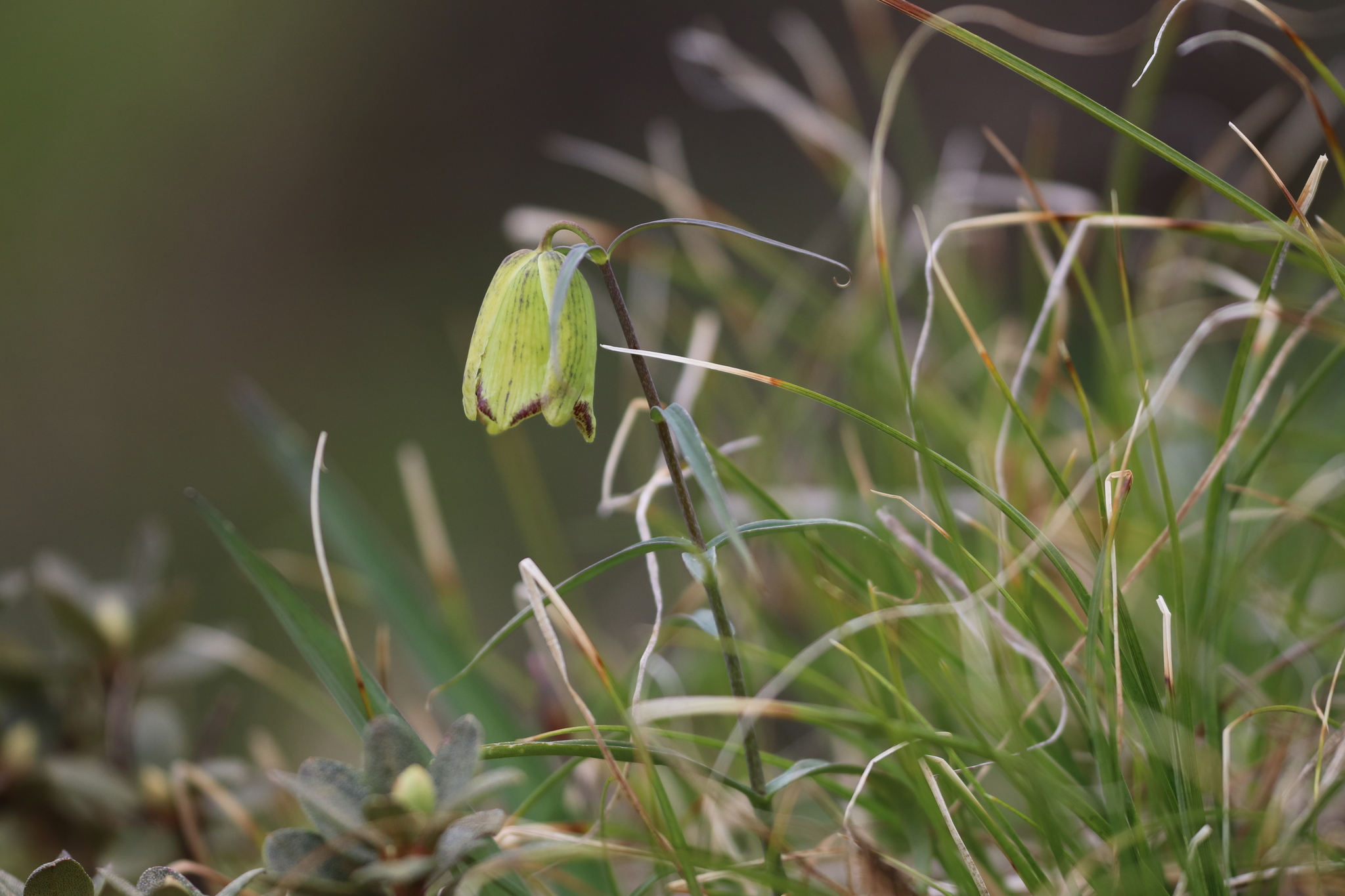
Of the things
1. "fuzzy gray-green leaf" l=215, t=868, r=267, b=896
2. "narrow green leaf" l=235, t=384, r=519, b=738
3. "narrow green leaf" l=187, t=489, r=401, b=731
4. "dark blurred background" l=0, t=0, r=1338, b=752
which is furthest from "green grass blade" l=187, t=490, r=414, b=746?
"dark blurred background" l=0, t=0, r=1338, b=752

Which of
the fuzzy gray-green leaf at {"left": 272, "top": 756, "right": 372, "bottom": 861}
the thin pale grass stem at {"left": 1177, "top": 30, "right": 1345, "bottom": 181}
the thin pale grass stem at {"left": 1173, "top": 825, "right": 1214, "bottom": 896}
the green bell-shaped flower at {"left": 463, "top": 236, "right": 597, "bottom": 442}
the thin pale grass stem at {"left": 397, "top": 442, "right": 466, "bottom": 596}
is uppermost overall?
the thin pale grass stem at {"left": 1177, "top": 30, "right": 1345, "bottom": 181}

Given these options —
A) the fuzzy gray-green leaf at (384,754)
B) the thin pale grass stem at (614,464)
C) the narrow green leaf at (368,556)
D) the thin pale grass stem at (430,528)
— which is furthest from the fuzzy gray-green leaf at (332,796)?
the thin pale grass stem at (430,528)

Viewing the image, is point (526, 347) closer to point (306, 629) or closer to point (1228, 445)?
point (306, 629)

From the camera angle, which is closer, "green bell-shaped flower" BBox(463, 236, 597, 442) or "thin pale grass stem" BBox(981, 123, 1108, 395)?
"green bell-shaped flower" BBox(463, 236, 597, 442)

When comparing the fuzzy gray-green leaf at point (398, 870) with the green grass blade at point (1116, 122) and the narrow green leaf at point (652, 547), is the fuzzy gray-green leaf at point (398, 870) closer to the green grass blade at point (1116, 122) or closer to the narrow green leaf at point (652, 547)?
the narrow green leaf at point (652, 547)

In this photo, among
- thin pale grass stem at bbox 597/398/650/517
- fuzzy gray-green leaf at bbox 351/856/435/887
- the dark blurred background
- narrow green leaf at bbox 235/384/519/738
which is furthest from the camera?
the dark blurred background

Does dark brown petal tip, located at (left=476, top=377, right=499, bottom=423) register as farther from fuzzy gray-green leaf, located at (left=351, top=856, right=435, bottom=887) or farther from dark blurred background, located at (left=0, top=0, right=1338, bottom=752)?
dark blurred background, located at (left=0, top=0, right=1338, bottom=752)
